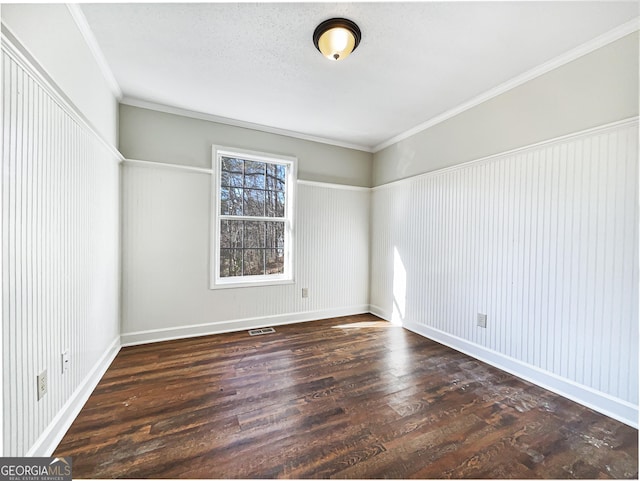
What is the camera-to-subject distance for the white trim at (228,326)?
2705 mm

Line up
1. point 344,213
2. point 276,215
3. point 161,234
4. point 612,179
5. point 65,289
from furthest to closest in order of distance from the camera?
point 344,213 < point 276,215 < point 161,234 < point 612,179 < point 65,289

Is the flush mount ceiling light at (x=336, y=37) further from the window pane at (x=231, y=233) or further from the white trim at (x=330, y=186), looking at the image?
the window pane at (x=231, y=233)

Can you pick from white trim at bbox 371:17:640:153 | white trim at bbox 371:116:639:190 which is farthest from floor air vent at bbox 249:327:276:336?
white trim at bbox 371:17:640:153

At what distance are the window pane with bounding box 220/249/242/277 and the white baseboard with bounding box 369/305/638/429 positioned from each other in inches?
95.5

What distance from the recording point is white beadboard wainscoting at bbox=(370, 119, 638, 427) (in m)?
1.67

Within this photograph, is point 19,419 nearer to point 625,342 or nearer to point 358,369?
point 358,369

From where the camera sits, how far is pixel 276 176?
136 inches

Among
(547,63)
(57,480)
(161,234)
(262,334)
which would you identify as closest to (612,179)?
(547,63)

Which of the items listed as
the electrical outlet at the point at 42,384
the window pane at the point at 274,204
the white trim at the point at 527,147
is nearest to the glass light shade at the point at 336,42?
the white trim at the point at 527,147

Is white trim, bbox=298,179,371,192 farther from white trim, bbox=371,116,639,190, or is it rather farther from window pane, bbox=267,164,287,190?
white trim, bbox=371,116,639,190

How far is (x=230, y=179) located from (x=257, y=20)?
1817 mm

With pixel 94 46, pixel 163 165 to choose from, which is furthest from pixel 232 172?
pixel 94 46

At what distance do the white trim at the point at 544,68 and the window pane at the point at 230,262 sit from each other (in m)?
2.73

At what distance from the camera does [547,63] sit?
1.99m
